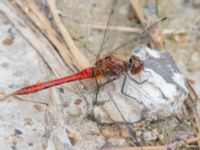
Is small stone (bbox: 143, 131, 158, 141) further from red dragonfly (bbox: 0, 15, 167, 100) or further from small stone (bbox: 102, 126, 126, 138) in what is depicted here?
red dragonfly (bbox: 0, 15, 167, 100)

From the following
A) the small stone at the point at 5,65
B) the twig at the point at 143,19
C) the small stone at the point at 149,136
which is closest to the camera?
the small stone at the point at 149,136

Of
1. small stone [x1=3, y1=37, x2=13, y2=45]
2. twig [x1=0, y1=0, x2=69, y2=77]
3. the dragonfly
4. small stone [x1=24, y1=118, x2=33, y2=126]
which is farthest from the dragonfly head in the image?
small stone [x1=3, y1=37, x2=13, y2=45]

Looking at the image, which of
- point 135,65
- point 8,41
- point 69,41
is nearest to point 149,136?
point 135,65

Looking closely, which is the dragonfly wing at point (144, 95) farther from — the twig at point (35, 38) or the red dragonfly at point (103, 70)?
the twig at point (35, 38)

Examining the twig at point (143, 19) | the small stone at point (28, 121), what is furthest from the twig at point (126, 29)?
the small stone at point (28, 121)

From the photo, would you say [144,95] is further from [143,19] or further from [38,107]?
[143,19]

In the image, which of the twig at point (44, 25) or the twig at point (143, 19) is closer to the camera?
the twig at point (44, 25)

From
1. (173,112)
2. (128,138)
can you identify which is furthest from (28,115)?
(173,112)
